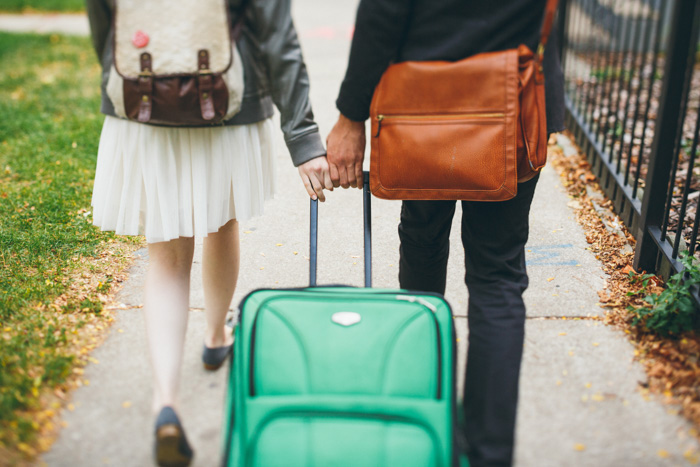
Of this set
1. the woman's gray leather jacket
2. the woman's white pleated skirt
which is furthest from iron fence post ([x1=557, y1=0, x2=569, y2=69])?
the woman's white pleated skirt

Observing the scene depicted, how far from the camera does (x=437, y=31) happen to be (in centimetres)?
193

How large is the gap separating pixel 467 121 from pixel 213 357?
1455mm

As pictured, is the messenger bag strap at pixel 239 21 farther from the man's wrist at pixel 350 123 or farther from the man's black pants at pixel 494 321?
the man's black pants at pixel 494 321

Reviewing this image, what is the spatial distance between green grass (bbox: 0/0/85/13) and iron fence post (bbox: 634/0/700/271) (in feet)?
36.9

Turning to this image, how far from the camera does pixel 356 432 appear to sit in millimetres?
1804

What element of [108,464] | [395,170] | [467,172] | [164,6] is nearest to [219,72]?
[164,6]

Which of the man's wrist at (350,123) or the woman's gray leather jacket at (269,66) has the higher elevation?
the woman's gray leather jacket at (269,66)

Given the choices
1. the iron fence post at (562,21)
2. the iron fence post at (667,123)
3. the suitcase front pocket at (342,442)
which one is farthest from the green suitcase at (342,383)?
the iron fence post at (562,21)

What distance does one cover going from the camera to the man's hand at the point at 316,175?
2229 mm

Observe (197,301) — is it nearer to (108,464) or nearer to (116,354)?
(116,354)

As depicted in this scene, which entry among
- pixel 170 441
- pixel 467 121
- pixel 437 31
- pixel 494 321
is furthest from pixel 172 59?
pixel 494 321

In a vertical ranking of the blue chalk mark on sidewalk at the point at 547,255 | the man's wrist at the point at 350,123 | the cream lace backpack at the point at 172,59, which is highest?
the cream lace backpack at the point at 172,59

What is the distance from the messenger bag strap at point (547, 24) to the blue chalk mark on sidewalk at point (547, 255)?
6.11ft

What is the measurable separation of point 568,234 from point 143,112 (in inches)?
109
